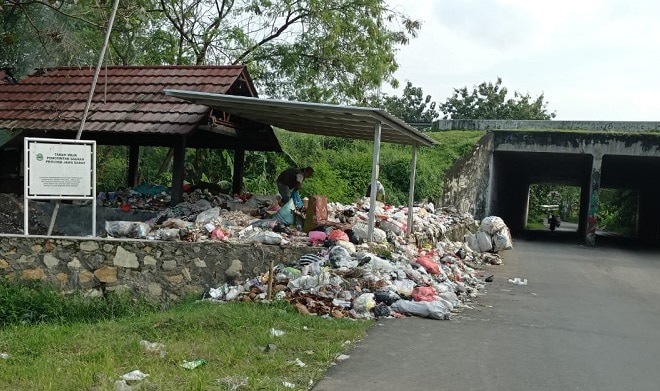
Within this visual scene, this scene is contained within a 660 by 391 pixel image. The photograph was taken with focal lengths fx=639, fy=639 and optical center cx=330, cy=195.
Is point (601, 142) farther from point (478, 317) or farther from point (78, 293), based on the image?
point (78, 293)

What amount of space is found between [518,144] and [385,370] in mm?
19191

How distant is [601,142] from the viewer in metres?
22.1

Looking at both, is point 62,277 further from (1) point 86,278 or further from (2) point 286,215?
(2) point 286,215

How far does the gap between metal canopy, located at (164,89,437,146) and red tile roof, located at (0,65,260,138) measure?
3.17 feet

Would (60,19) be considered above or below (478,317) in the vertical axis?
above

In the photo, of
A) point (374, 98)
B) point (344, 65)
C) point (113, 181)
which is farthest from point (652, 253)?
point (113, 181)

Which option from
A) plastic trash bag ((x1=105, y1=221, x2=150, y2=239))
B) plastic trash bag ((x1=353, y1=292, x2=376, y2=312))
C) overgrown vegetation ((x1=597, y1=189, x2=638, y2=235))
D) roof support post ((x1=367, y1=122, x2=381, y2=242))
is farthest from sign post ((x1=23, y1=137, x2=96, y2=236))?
overgrown vegetation ((x1=597, y1=189, x2=638, y2=235))

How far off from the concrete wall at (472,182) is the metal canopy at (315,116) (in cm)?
819

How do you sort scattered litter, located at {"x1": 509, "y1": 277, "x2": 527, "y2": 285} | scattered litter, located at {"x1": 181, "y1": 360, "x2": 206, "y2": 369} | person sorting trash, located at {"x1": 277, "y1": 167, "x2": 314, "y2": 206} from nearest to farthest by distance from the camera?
scattered litter, located at {"x1": 181, "y1": 360, "x2": 206, "y2": 369} → scattered litter, located at {"x1": 509, "y1": 277, "x2": 527, "y2": 285} → person sorting trash, located at {"x1": 277, "y1": 167, "x2": 314, "y2": 206}

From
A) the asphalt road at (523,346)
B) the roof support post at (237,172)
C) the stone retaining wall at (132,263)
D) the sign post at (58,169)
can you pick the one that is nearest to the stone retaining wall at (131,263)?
the stone retaining wall at (132,263)

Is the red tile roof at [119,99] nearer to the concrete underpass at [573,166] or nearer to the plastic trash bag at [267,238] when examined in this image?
the plastic trash bag at [267,238]

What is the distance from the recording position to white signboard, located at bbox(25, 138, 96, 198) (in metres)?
9.41

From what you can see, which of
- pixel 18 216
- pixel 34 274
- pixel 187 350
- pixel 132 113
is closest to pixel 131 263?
pixel 34 274

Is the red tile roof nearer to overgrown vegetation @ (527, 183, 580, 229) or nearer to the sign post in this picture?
the sign post
